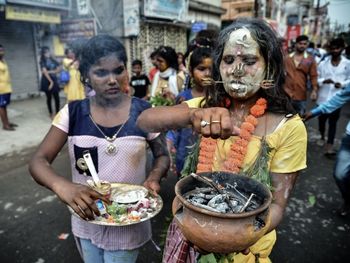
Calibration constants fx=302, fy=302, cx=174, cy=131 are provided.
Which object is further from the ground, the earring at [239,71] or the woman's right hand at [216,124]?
the earring at [239,71]

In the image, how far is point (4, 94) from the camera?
6820mm

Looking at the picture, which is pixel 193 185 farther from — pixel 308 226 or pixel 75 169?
pixel 308 226

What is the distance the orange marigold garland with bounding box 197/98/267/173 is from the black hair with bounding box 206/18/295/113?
2.6 inches

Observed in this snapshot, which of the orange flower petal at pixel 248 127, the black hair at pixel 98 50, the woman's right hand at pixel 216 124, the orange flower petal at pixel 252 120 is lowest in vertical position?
the orange flower petal at pixel 248 127

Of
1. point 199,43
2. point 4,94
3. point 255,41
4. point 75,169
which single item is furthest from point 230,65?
point 4,94

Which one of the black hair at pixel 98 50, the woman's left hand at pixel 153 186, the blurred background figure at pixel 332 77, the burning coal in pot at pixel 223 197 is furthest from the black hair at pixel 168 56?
the burning coal in pot at pixel 223 197

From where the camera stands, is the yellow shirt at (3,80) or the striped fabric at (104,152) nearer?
the striped fabric at (104,152)

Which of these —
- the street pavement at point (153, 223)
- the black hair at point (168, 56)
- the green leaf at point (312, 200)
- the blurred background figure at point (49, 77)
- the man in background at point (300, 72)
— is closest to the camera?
the street pavement at point (153, 223)

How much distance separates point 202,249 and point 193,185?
0.27 metres

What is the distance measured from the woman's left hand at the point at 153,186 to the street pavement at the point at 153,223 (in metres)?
0.31

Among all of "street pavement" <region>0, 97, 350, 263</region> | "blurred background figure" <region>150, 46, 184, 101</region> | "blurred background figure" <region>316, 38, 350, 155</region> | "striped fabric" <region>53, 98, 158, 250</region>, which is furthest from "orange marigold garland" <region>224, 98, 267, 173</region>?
"blurred background figure" <region>316, 38, 350, 155</region>

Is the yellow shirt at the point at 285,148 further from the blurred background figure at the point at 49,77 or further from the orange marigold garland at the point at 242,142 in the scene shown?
the blurred background figure at the point at 49,77

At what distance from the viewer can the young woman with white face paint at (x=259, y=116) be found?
1.40m

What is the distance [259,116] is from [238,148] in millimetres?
194
